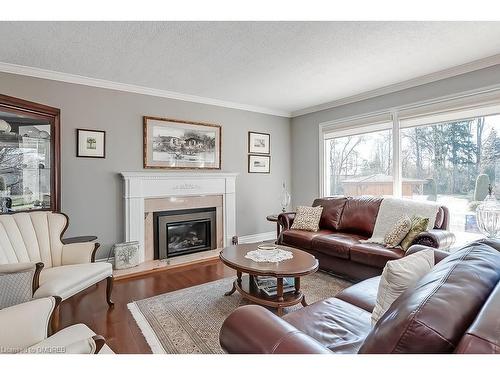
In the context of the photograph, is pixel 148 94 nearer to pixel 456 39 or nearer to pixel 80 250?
pixel 80 250

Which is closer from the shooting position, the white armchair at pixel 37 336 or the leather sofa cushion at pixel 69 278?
the white armchair at pixel 37 336

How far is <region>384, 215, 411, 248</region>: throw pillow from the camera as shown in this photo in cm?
280

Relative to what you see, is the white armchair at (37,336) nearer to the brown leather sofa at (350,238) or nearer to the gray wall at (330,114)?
the brown leather sofa at (350,238)

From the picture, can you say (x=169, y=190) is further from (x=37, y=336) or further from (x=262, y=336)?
(x=262, y=336)

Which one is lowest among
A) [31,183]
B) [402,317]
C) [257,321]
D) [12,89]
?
[257,321]

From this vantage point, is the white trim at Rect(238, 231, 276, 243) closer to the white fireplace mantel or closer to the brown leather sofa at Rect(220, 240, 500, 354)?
the white fireplace mantel

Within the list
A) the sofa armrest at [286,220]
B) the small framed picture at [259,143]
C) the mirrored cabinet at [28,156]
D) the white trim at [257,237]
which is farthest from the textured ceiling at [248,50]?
the white trim at [257,237]

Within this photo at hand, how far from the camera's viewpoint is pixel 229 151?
459 centimetres

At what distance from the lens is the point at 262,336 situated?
3.36ft

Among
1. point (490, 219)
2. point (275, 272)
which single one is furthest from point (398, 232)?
point (275, 272)

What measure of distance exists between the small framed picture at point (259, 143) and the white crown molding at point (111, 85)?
1.46 ft

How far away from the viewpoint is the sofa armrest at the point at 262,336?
0.95 metres

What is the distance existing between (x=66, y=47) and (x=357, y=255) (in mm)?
3568
